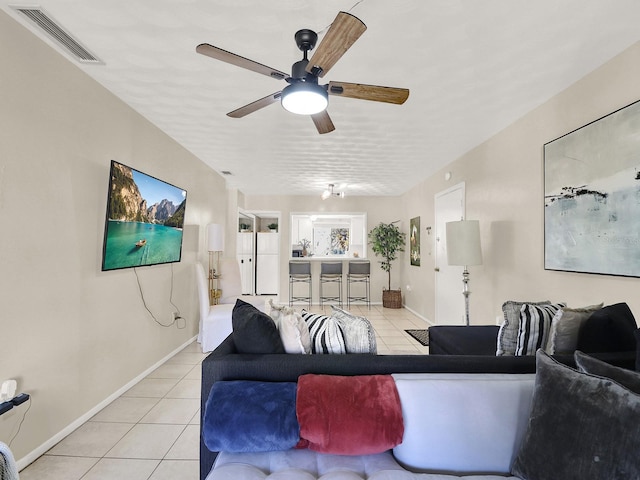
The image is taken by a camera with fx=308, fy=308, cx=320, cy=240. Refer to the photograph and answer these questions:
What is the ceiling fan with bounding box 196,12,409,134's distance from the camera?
52.3 inches

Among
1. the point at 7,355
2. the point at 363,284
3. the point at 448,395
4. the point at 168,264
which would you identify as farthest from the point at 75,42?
the point at 363,284

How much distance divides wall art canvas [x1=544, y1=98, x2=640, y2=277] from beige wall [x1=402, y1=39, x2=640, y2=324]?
84 millimetres

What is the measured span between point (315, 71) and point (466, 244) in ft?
7.51

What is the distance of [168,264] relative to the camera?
3.34m

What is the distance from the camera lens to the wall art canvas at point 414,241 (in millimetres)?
5602

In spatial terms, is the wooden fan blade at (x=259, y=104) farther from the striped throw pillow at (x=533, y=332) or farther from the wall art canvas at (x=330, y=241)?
the wall art canvas at (x=330, y=241)

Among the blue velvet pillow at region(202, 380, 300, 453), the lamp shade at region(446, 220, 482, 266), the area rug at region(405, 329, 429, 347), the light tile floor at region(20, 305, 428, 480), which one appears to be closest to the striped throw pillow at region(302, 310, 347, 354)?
the blue velvet pillow at region(202, 380, 300, 453)

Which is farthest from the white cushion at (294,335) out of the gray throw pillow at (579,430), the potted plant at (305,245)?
the potted plant at (305,245)

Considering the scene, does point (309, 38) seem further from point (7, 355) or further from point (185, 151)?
point (185, 151)

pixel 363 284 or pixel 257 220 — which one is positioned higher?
pixel 257 220

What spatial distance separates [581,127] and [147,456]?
11.6ft

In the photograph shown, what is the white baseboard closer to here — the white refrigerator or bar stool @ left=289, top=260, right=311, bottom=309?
bar stool @ left=289, top=260, right=311, bottom=309

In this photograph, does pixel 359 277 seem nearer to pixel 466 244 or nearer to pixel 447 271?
pixel 447 271

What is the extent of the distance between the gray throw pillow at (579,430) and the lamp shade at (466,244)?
2.08 m
